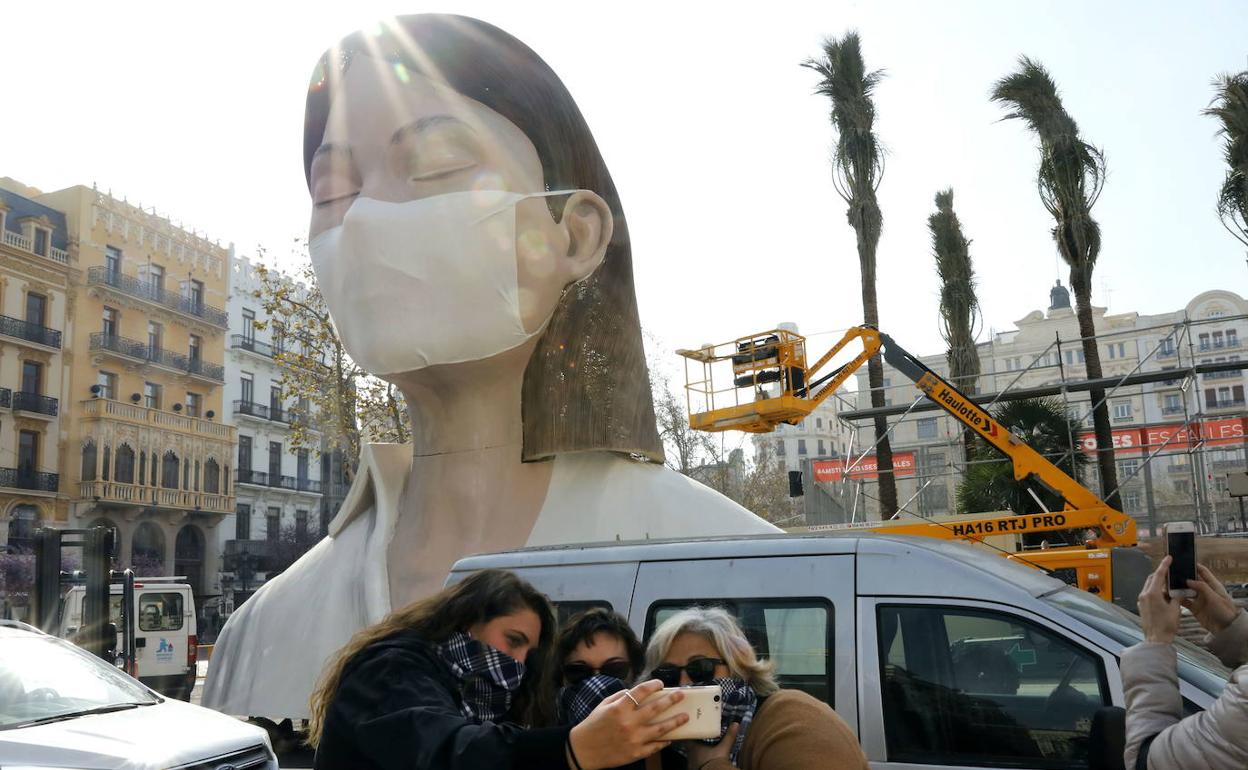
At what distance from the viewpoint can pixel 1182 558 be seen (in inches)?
92.4

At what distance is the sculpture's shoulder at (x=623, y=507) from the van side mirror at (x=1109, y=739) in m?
3.60

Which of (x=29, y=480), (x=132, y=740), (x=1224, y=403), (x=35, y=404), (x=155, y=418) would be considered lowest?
(x=132, y=740)

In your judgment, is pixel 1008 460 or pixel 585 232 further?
pixel 1008 460

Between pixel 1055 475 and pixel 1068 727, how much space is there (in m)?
8.76

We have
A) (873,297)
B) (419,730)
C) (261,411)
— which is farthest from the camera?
(261,411)

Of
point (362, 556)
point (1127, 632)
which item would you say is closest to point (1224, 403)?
point (362, 556)

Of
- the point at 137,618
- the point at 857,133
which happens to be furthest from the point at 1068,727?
the point at 857,133

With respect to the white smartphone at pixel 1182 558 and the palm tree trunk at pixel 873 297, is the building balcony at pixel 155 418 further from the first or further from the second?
the white smartphone at pixel 1182 558

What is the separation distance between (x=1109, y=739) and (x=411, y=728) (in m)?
1.51

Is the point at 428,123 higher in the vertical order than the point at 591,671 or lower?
higher

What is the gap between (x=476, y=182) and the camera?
5.90 meters

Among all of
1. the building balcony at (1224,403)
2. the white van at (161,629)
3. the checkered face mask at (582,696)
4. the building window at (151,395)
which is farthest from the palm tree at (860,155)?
the building balcony at (1224,403)

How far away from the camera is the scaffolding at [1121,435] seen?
15305 mm

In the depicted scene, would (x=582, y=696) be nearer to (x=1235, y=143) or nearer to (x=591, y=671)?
(x=591, y=671)
